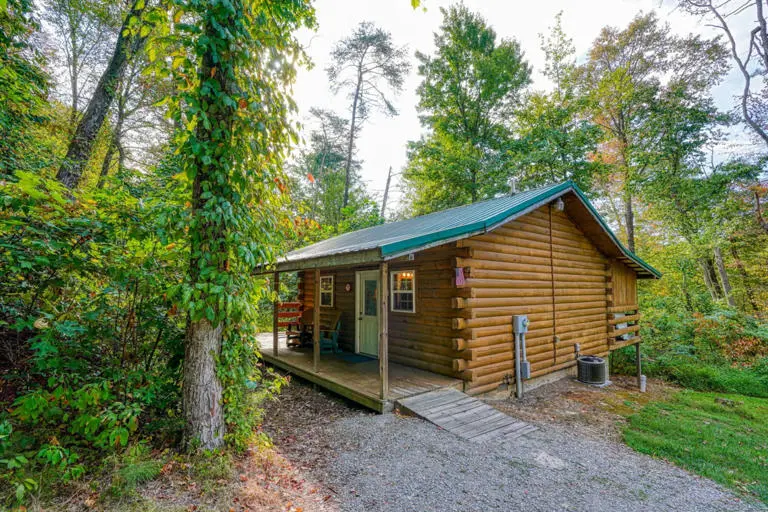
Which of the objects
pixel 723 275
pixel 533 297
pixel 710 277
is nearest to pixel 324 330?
pixel 533 297

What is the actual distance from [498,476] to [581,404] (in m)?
3.80

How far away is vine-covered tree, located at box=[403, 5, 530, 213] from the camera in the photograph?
16266 mm

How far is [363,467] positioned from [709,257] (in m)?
17.6

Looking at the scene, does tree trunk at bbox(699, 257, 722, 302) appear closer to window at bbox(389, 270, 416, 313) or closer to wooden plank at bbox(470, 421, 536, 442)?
window at bbox(389, 270, 416, 313)

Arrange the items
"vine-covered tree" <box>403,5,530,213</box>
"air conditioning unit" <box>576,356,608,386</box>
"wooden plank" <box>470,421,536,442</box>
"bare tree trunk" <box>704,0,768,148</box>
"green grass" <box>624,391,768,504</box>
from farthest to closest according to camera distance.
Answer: "vine-covered tree" <box>403,5,530,213</box> < "bare tree trunk" <box>704,0,768,148</box> < "air conditioning unit" <box>576,356,608,386</box> < "wooden plank" <box>470,421,536,442</box> < "green grass" <box>624,391,768,504</box>

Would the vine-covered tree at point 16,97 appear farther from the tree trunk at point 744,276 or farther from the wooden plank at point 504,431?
the tree trunk at point 744,276

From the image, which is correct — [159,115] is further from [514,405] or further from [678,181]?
[678,181]

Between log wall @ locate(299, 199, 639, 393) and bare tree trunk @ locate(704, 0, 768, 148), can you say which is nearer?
log wall @ locate(299, 199, 639, 393)

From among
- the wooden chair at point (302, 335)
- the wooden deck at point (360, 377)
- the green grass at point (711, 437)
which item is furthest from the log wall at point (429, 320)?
the green grass at point (711, 437)

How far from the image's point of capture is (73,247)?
9.14 ft

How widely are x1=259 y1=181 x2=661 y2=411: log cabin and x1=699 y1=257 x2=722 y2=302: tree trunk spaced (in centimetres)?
793

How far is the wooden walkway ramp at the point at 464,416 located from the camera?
4.35 m

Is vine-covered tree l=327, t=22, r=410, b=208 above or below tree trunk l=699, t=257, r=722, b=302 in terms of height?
above

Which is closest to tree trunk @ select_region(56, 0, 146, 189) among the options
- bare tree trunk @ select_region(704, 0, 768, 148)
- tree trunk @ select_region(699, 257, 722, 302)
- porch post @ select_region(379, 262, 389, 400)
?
porch post @ select_region(379, 262, 389, 400)
